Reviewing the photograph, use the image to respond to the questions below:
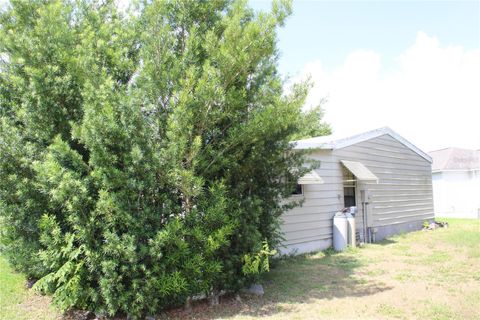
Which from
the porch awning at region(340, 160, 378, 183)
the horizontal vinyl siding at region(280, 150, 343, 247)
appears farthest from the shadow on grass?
the porch awning at region(340, 160, 378, 183)

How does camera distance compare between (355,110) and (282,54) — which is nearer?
(282,54)

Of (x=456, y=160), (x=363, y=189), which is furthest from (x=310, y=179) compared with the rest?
(x=456, y=160)

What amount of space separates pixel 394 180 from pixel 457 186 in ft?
42.7

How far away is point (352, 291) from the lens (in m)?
6.28

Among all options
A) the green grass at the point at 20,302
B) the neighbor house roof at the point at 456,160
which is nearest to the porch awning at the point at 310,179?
the green grass at the point at 20,302

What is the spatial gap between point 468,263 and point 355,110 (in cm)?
2050

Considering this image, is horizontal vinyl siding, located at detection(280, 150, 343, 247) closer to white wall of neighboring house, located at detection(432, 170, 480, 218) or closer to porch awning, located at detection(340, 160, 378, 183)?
porch awning, located at detection(340, 160, 378, 183)

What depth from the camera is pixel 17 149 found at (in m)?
5.29

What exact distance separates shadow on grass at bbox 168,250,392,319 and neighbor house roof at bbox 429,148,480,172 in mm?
18279

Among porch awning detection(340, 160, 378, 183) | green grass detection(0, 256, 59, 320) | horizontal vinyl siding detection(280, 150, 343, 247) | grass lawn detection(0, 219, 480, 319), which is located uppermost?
porch awning detection(340, 160, 378, 183)

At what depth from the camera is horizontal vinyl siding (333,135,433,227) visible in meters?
12.2

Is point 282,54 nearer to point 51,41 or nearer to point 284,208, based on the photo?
point 284,208

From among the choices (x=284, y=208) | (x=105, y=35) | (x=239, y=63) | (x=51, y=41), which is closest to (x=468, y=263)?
(x=284, y=208)

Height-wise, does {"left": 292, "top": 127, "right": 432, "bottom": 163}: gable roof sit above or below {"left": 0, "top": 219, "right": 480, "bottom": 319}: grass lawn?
above
